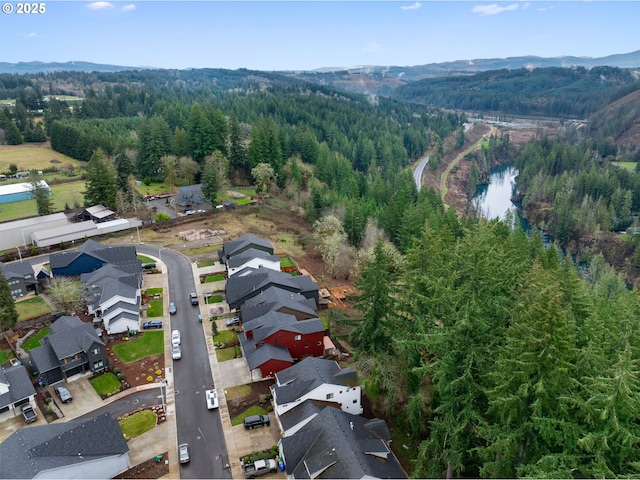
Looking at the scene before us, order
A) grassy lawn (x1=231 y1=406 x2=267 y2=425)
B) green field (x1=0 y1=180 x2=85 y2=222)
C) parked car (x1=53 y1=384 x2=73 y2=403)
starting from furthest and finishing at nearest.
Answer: green field (x1=0 y1=180 x2=85 y2=222)
parked car (x1=53 y1=384 x2=73 y2=403)
grassy lawn (x1=231 y1=406 x2=267 y2=425)

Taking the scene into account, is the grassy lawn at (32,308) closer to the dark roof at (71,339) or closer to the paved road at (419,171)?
the dark roof at (71,339)

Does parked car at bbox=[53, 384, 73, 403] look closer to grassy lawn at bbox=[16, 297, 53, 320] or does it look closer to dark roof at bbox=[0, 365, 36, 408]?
dark roof at bbox=[0, 365, 36, 408]

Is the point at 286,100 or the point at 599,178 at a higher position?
the point at 286,100

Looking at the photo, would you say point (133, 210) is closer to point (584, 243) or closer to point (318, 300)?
point (318, 300)

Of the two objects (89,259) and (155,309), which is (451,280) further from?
(89,259)

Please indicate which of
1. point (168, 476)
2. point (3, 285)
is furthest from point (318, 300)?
point (3, 285)

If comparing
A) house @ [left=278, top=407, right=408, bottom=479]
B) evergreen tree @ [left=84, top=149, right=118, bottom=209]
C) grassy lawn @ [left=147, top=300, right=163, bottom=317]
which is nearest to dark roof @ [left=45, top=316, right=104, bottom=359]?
grassy lawn @ [left=147, top=300, right=163, bottom=317]
